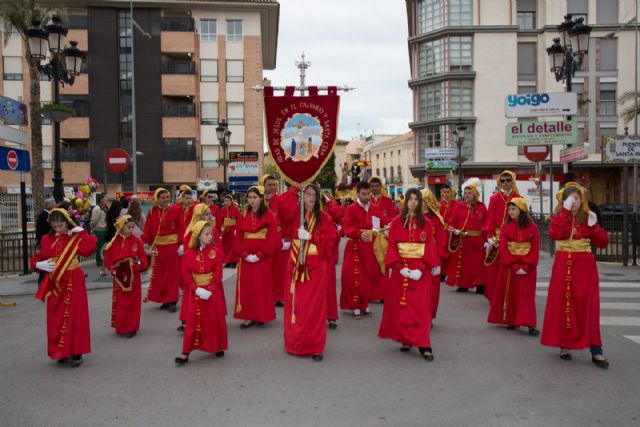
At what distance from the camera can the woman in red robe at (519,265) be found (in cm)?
735

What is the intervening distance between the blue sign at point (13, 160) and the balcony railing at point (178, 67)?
28.4 meters

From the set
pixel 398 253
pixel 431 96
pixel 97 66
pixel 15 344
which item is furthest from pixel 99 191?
pixel 398 253

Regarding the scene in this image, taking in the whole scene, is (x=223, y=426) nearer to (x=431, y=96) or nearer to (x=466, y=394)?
(x=466, y=394)

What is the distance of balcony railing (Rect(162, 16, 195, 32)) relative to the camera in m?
38.9

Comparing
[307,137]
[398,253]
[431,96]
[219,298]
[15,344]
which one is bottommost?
[15,344]

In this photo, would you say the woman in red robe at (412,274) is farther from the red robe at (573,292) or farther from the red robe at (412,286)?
the red robe at (573,292)

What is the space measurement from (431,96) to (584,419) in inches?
1605

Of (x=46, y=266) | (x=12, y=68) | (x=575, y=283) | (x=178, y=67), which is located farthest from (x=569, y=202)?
(x=12, y=68)

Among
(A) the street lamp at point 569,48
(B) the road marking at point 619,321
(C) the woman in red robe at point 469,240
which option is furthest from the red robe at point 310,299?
(A) the street lamp at point 569,48

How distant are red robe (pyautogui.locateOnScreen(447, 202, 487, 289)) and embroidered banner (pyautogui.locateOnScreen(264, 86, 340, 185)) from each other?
4929 millimetres

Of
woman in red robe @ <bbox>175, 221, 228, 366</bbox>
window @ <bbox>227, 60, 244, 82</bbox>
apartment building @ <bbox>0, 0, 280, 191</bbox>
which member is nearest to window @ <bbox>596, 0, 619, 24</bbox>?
apartment building @ <bbox>0, 0, 280, 191</bbox>

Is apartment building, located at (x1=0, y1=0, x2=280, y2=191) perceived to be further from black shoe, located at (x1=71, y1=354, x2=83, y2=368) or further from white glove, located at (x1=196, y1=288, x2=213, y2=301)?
white glove, located at (x1=196, y1=288, x2=213, y2=301)

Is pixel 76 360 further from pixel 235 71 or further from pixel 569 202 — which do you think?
pixel 235 71

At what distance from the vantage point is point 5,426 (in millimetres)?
4480
